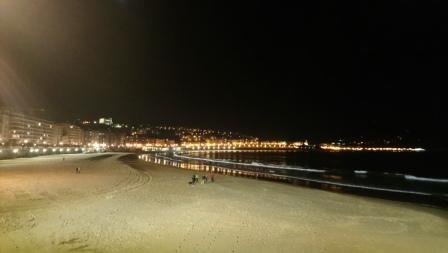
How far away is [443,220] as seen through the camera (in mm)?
15914

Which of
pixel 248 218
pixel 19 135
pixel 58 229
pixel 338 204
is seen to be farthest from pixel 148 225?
pixel 19 135

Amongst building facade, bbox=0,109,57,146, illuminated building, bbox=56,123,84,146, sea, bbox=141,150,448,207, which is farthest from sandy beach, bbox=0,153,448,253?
illuminated building, bbox=56,123,84,146

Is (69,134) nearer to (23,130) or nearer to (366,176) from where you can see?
(23,130)

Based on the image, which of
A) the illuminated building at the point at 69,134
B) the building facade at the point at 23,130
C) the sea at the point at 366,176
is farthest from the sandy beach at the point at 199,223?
the illuminated building at the point at 69,134

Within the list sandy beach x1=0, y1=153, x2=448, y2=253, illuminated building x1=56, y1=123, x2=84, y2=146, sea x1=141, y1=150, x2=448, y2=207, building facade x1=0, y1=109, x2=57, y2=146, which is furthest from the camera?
illuminated building x1=56, y1=123, x2=84, y2=146

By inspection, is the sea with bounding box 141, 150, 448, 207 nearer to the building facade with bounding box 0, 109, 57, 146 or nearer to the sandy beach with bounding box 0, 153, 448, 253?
the sandy beach with bounding box 0, 153, 448, 253

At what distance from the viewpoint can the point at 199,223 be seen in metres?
12.8

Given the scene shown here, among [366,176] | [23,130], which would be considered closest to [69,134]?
[23,130]

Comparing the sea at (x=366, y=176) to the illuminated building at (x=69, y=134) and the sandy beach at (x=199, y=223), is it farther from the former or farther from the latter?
the illuminated building at (x=69, y=134)

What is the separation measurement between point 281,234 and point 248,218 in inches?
96.8

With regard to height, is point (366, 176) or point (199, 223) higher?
point (199, 223)

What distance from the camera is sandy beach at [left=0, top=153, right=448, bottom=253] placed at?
10.1m

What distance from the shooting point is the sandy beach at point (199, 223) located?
1012cm

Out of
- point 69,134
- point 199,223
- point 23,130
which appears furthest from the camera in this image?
point 69,134
